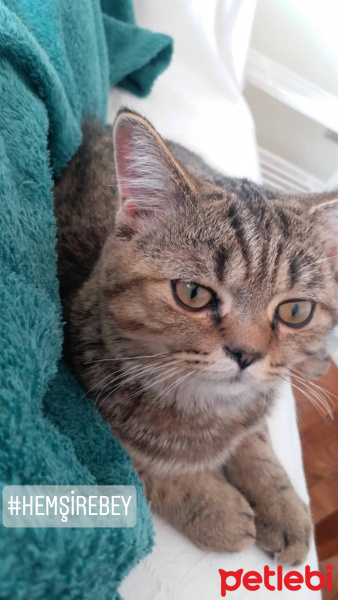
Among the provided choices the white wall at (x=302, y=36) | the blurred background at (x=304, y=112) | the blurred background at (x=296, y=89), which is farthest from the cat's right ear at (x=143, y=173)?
the white wall at (x=302, y=36)

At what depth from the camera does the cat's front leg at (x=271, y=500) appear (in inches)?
29.5

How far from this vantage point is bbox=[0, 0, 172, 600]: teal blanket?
0.39 m

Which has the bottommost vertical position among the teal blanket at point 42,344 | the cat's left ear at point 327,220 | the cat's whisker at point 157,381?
the cat's whisker at point 157,381

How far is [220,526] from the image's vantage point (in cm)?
70

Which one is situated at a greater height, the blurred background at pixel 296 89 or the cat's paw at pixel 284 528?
the blurred background at pixel 296 89

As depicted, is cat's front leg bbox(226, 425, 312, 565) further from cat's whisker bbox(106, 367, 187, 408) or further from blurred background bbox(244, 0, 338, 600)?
blurred background bbox(244, 0, 338, 600)

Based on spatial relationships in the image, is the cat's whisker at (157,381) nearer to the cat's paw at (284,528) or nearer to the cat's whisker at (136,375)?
the cat's whisker at (136,375)

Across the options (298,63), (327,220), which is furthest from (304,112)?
(327,220)

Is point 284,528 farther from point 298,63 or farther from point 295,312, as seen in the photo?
point 298,63

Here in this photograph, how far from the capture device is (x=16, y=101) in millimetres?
622

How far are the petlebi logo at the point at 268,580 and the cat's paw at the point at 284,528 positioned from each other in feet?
0.07

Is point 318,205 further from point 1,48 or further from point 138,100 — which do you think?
point 138,100

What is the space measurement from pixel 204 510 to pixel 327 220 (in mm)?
515

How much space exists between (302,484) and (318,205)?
1.90ft
